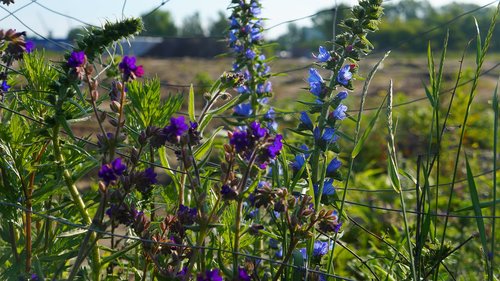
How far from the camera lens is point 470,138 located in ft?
21.2

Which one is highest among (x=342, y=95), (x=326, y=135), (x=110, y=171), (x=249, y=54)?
(x=249, y=54)

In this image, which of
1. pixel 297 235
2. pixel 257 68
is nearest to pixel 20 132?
pixel 297 235

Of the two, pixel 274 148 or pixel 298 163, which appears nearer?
pixel 274 148

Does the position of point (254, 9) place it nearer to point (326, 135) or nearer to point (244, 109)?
point (244, 109)

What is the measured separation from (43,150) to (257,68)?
3.21 feet

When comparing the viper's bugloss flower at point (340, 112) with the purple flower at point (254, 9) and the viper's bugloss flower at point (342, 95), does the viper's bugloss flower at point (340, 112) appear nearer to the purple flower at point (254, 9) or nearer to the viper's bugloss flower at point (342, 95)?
the viper's bugloss flower at point (342, 95)

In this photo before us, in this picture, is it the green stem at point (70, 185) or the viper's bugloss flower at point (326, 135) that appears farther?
the viper's bugloss flower at point (326, 135)

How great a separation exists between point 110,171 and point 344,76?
698mm

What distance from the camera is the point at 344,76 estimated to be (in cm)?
163

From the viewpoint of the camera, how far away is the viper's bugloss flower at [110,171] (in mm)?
1154

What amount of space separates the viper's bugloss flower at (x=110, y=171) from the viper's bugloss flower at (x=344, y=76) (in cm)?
67

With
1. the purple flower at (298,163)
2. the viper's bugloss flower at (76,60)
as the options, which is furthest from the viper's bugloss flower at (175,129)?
the purple flower at (298,163)

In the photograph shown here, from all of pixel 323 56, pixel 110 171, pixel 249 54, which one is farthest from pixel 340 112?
pixel 249 54

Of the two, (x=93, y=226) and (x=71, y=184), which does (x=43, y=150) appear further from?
(x=93, y=226)
